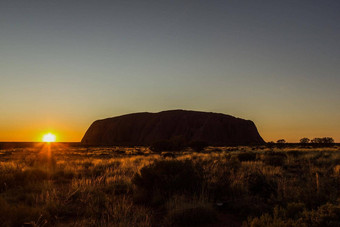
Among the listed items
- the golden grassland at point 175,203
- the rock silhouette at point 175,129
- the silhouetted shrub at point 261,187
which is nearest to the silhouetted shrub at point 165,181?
the golden grassland at point 175,203

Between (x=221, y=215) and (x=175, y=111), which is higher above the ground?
(x=175, y=111)

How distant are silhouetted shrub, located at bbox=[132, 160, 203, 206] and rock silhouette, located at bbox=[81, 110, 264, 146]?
8554 centimetres

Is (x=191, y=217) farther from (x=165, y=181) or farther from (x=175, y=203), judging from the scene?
(x=165, y=181)

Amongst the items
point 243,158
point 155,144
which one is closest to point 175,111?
point 155,144

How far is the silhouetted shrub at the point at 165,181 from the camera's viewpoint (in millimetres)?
7320

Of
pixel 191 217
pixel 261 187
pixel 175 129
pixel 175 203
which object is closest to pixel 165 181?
pixel 175 203

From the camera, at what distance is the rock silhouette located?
99438 mm

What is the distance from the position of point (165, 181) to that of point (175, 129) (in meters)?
99.0

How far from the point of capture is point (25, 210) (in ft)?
17.5

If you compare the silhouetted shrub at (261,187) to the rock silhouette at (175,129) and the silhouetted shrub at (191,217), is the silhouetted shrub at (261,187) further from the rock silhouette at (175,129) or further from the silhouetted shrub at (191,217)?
the rock silhouette at (175,129)

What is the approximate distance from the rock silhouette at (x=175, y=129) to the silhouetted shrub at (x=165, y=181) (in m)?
85.5

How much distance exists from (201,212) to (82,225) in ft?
7.94

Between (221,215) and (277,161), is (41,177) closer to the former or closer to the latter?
(221,215)

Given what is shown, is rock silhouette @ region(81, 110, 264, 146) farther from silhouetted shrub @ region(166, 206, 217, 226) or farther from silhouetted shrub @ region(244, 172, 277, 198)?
silhouetted shrub @ region(166, 206, 217, 226)
